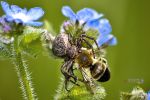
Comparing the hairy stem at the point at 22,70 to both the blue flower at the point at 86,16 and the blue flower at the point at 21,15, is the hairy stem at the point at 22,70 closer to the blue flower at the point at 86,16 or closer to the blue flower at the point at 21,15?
the blue flower at the point at 21,15

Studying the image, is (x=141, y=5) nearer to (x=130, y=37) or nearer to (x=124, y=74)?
(x=130, y=37)

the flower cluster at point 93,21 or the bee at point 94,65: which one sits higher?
the flower cluster at point 93,21

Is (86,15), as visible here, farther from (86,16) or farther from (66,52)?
(66,52)

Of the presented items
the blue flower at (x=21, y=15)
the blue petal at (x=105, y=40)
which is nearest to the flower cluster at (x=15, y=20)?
the blue flower at (x=21, y=15)

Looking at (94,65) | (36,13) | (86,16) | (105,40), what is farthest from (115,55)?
(36,13)

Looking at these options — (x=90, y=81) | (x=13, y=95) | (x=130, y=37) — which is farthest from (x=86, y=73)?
(x=130, y=37)

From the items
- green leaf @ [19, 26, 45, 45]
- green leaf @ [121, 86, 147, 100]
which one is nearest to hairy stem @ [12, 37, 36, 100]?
green leaf @ [19, 26, 45, 45]

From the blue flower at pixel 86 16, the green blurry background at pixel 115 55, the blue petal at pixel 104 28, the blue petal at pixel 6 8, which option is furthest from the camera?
the green blurry background at pixel 115 55
